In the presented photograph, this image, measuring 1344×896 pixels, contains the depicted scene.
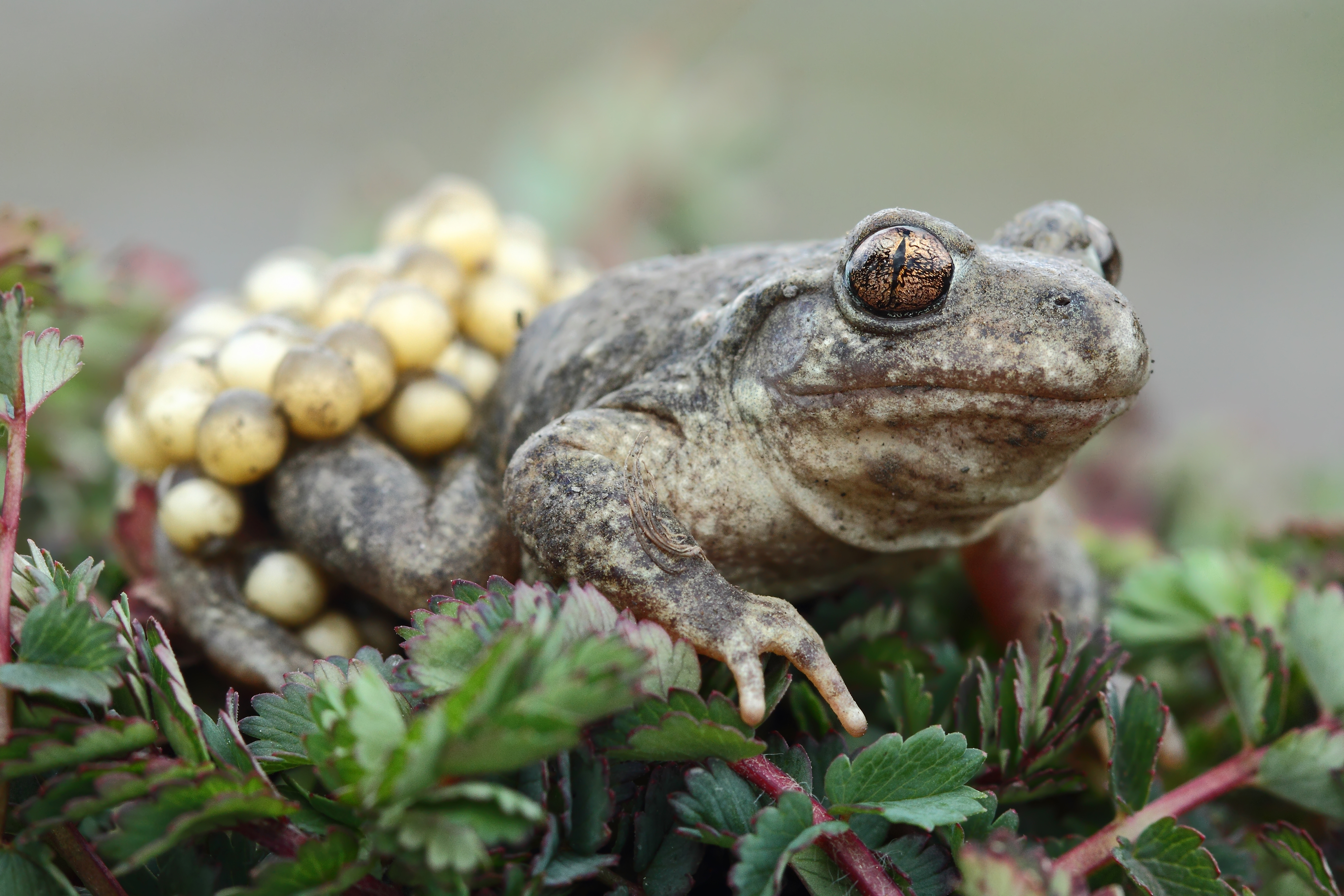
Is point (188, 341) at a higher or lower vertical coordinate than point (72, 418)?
higher

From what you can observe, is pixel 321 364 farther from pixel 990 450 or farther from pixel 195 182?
pixel 195 182

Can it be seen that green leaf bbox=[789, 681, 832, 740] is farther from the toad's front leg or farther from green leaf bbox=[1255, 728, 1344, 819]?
green leaf bbox=[1255, 728, 1344, 819]

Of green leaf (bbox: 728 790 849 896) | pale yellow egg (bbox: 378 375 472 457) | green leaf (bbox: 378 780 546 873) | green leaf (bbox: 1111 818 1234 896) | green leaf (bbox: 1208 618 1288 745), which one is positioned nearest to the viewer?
green leaf (bbox: 378 780 546 873)

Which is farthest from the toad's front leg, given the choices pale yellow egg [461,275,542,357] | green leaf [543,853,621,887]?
pale yellow egg [461,275,542,357]

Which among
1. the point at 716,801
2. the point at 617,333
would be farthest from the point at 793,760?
the point at 617,333

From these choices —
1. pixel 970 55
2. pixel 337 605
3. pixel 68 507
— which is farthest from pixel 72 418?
pixel 970 55

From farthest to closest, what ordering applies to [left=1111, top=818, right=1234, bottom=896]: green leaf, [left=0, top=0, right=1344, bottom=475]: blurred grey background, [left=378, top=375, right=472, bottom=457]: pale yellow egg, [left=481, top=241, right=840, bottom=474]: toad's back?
[left=0, top=0, right=1344, bottom=475]: blurred grey background, [left=378, top=375, right=472, bottom=457]: pale yellow egg, [left=481, top=241, right=840, bottom=474]: toad's back, [left=1111, top=818, right=1234, bottom=896]: green leaf

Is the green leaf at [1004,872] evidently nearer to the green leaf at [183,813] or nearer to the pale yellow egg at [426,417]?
the green leaf at [183,813]
